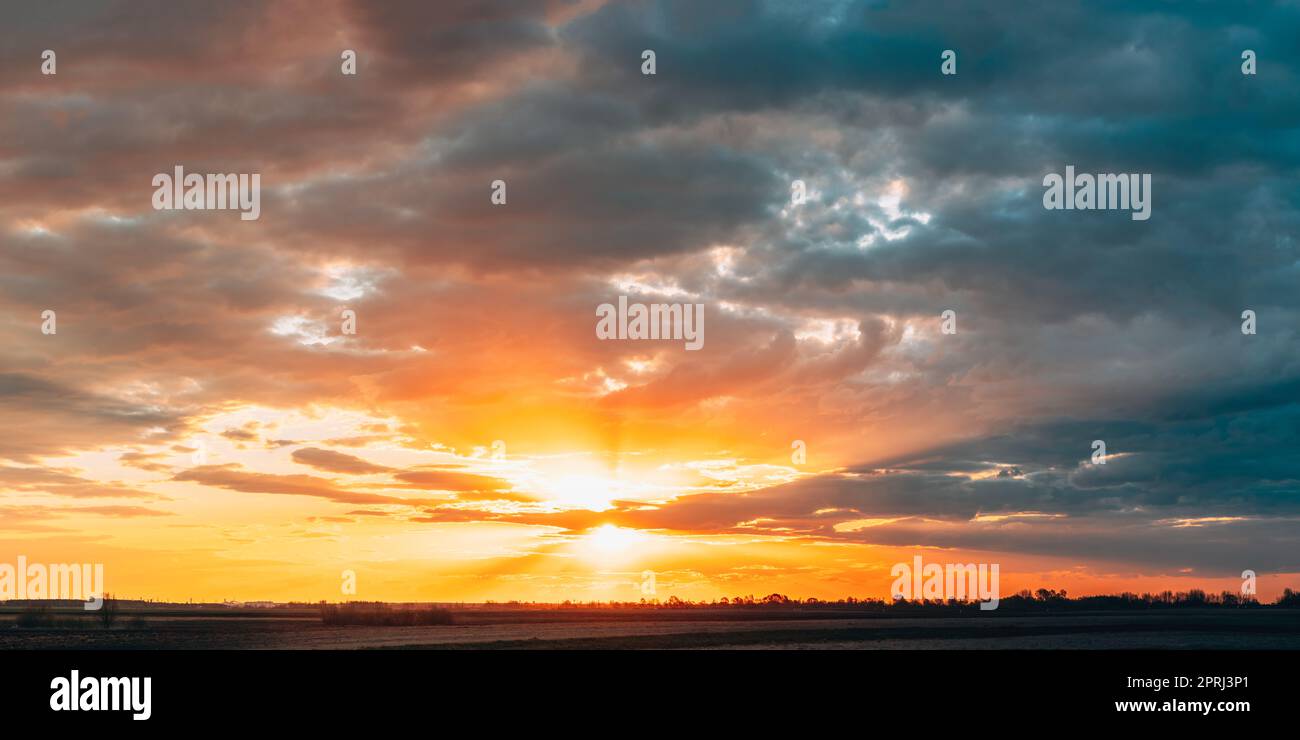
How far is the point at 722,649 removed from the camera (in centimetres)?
11538

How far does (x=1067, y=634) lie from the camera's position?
172 meters
